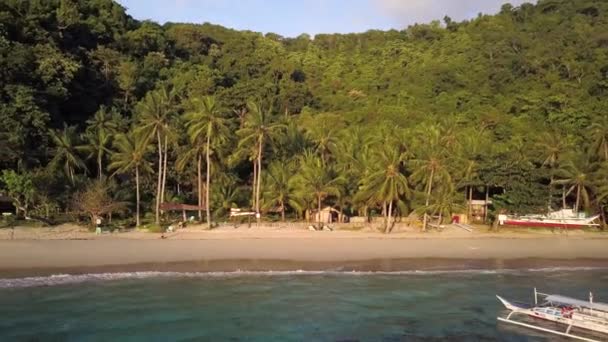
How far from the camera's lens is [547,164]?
50.8 meters

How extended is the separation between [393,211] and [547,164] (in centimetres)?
1479

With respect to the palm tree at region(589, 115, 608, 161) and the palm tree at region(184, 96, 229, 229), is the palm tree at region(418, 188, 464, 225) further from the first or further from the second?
the palm tree at region(184, 96, 229, 229)

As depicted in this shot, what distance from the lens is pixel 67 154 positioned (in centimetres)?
4828

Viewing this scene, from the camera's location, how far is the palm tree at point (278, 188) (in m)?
47.4

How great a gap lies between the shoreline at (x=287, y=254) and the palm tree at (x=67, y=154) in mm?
13145

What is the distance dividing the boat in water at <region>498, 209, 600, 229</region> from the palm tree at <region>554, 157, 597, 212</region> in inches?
56.0

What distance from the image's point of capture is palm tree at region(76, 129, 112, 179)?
49.9m

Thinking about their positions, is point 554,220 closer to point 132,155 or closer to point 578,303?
point 578,303

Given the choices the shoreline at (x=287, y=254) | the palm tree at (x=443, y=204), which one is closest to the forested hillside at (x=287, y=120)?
the palm tree at (x=443, y=204)

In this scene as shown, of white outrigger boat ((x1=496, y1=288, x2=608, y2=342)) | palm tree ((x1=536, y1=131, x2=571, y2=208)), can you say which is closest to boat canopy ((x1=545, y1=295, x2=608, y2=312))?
white outrigger boat ((x1=496, y1=288, x2=608, y2=342))

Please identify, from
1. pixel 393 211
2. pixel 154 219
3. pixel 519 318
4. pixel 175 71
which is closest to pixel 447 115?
pixel 393 211

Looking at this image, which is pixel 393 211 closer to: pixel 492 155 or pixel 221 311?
pixel 492 155

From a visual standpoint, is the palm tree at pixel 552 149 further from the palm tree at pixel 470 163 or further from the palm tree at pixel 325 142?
the palm tree at pixel 325 142

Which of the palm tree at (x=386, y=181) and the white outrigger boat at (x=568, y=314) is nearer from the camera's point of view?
the white outrigger boat at (x=568, y=314)
